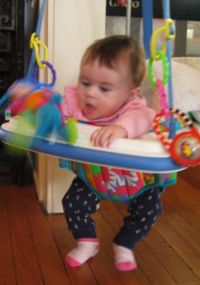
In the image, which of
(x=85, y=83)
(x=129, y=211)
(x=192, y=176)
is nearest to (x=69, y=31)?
(x=85, y=83)

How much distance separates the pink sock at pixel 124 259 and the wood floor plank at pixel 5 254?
28 cm

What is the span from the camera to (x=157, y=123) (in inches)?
34.3

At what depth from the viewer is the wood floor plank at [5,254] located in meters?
1.10

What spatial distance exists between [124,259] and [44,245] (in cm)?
27

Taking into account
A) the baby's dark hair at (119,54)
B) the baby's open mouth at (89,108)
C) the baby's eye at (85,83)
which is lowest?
the baby's open mouth at (89,108)

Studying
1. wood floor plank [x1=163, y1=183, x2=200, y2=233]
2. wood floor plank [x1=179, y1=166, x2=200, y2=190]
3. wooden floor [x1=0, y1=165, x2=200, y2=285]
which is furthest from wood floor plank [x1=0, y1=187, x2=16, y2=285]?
wood floor plank [x1=179, y1=166, x2=200, y2=190]

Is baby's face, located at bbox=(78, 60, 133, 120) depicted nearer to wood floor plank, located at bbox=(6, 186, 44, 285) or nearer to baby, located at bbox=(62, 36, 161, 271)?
baby, located at bbox=(62, 36, 161, 271)

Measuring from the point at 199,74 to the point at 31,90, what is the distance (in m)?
0.77

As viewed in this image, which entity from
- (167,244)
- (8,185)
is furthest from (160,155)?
(8,185)

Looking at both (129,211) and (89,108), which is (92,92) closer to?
(89,108)

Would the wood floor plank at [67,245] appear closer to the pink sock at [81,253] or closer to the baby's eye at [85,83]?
the pink sock at [81,253]

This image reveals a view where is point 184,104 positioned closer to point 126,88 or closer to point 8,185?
point 126,88

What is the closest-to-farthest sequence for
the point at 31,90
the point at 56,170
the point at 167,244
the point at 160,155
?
the point at 160,155
the point at 31,90
the point at 167,244
the point at 56,170

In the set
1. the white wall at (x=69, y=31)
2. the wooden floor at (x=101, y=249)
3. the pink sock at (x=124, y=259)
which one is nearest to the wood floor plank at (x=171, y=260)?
the wooden floor at (x=101, y=249)
